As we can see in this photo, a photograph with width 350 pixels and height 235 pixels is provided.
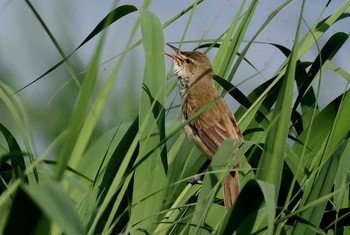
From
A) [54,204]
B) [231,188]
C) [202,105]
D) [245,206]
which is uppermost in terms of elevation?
[54,204]

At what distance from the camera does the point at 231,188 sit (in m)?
3.11

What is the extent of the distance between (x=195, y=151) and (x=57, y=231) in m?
1.19

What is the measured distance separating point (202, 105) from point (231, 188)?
3.73ft

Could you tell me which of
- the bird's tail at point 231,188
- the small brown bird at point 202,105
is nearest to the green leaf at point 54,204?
the bird's tail at point 231,188

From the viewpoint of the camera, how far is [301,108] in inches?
142

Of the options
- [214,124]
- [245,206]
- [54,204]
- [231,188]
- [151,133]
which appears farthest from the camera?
[214,124]

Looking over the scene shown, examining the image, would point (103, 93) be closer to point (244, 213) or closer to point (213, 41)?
point (244, 213)

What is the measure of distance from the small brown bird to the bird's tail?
15.4 inches

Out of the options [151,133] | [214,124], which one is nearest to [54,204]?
[151,133]

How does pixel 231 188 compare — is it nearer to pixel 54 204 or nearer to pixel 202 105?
pixel 202 105

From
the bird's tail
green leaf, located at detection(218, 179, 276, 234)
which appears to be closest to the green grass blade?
green leaf, located at detection(218, 179, 276, 234)

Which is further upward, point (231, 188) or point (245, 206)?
point (245, 206)

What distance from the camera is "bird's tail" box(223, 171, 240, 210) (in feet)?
9.88

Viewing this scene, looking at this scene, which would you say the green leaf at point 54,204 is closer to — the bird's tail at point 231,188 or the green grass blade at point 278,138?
the green grass blade at point 278,138
